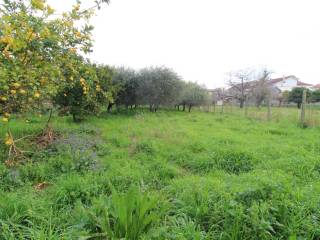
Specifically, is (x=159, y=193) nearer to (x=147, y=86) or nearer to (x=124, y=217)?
(x=124, y=217)

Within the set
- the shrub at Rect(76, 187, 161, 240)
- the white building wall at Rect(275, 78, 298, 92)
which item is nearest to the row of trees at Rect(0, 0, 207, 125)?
the shrub at Rect(76, 187, 161, 240)

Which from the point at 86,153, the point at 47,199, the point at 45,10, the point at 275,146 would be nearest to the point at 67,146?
the point at 86,153

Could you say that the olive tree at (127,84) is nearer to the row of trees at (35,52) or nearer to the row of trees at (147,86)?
the row of trees at (147,86)

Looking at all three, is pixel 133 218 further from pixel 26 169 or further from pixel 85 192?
pixel 26 169

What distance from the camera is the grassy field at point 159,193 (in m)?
2.41

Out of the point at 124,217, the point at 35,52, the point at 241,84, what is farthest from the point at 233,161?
the point at 241,84

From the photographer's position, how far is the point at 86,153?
188 inches

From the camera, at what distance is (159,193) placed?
3.35 metres

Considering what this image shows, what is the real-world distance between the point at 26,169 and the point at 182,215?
291 cm

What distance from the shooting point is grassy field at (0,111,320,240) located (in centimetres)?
241

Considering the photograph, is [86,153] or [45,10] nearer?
[45,10]

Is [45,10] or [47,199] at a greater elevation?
[45,10]

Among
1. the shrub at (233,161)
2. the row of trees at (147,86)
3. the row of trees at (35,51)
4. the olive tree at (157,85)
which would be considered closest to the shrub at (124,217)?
the row of trees at (35,51)

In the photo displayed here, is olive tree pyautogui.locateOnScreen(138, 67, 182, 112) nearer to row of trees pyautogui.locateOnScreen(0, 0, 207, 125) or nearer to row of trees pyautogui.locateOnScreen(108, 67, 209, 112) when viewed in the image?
row of trees pyautogui.locateOnScreen(108, 67, 209, 112)
